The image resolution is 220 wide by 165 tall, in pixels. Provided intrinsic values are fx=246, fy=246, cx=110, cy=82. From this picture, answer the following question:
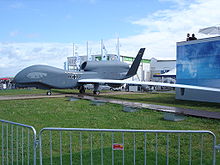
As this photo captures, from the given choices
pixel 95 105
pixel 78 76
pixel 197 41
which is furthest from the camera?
pixel 78 76

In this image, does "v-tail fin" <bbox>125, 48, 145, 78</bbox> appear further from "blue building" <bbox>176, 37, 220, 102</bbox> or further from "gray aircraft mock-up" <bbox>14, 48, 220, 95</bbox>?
"blue building" <bbox>176, 37, 220, 102</bbox>

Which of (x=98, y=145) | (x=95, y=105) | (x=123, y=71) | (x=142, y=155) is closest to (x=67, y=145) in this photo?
(x=98, y=145)

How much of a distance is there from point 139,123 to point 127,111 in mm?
3349

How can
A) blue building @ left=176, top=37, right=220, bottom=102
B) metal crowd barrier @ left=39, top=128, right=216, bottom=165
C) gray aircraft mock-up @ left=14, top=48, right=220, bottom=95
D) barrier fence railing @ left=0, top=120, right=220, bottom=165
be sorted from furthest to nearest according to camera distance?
gray aircraft mock-up @ left=14, top=48, right=220, bottom=95 → blue building @ left=176, top=37, right=220, bottom=102 → metal crowd barrier @ left=39, top=128, right=216, bottom=165 → barrier fence railing @ left=0, top=120, right=220, bottom=165

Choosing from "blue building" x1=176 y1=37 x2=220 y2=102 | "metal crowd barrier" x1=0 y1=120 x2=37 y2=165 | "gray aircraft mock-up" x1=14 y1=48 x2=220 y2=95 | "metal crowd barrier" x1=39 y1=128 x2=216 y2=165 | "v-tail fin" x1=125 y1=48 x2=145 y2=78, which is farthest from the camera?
"v-tail fin" x1=125 y1=48 x2=145 y2=78

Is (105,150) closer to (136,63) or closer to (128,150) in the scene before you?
(128,150)

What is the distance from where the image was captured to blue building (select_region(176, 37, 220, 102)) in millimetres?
19266

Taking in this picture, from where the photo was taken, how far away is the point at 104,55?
6931 cm

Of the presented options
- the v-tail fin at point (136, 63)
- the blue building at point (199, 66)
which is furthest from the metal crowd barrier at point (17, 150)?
the v-tail fin at point (136, 63)

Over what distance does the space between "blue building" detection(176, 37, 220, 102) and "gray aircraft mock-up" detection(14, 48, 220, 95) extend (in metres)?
3.51

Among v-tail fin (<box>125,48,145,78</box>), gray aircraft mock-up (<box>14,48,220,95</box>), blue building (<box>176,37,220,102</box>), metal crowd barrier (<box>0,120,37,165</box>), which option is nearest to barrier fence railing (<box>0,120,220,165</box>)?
metal crowd barrier (<box>0,120,37,165</box>)

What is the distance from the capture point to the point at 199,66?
67.8ft

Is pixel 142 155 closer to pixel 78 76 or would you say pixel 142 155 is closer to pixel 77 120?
pixel 77 120

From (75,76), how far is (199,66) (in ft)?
44.9
